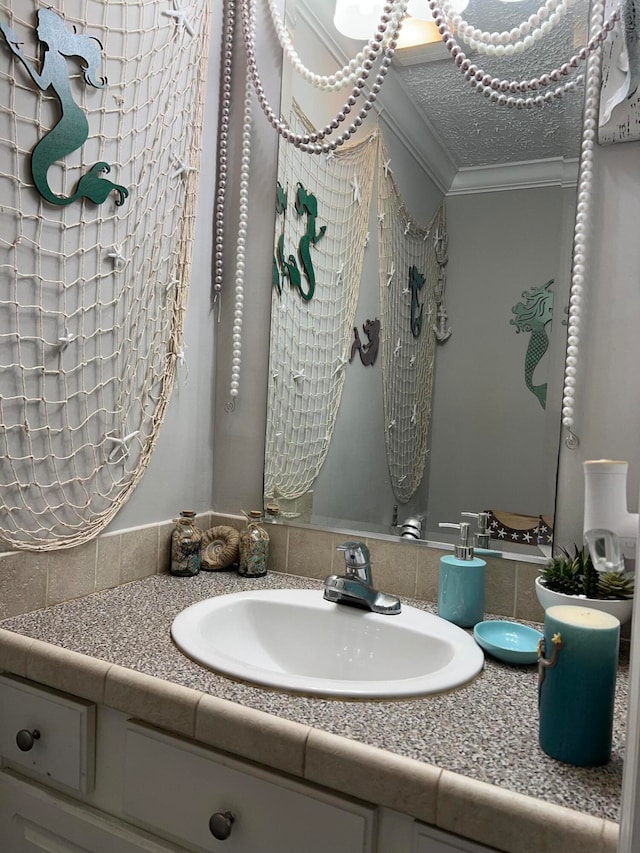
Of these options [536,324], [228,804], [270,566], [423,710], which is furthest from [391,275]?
[228,804]

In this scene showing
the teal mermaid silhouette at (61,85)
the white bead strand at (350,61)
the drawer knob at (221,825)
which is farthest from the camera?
the white bead strand at (350,61)

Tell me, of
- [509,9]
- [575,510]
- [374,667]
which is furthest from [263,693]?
[509,9]

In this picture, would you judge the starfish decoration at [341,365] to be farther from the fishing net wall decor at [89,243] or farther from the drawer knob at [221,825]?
the drawer knob at [221,825]

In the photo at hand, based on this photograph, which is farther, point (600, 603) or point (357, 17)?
point (357, 17)

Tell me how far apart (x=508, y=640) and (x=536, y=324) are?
1.79ft

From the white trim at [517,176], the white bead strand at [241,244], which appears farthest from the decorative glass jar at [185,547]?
the white trim at [517,176]

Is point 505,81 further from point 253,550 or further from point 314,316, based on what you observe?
point 253,550

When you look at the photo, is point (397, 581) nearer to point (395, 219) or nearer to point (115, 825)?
point (115, 825)

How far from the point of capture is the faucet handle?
1.19m

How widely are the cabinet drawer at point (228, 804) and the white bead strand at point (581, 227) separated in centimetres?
71

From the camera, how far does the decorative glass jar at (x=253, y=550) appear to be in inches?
53.8

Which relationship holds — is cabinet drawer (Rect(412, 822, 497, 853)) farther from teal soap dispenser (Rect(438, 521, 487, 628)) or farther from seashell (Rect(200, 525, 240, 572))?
seashell (Rect(200, 525, 240, 572))

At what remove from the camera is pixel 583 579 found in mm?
1038

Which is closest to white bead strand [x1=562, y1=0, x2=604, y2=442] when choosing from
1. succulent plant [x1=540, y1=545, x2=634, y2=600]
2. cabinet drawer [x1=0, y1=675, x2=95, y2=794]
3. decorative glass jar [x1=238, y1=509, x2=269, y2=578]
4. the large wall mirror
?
the large wall mirror
